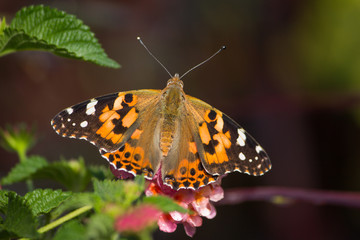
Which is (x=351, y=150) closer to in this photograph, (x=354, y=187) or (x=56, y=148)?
(x=354, y=187)

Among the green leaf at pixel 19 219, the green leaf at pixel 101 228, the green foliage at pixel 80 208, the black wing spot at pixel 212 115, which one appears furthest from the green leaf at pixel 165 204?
the black wing spot at pixel 212 115

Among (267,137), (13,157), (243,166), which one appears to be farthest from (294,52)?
(243,166)

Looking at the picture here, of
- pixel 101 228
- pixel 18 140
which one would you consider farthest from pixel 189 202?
pixel 18 140

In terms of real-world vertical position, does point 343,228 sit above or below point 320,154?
below

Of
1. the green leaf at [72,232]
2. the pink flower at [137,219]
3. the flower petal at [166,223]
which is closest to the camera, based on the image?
the pink flower at [137,219]

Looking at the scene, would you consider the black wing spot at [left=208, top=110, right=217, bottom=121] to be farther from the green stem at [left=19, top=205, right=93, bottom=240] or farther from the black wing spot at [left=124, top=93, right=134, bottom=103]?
the green stem at [left=19, top=205, right=93, bottom=240]

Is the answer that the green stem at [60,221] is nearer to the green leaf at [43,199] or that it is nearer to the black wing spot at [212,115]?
the green leaf at [43,199]
